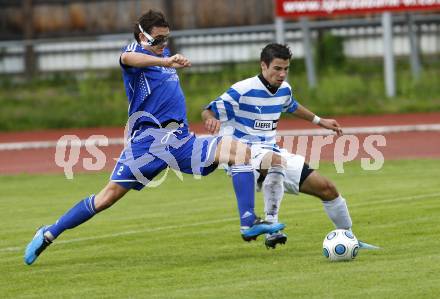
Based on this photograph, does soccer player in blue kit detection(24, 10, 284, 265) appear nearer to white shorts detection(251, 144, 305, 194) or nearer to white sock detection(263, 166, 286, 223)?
white shorts detection(251, 144, 305, 194)

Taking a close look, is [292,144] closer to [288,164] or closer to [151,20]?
[288,164]

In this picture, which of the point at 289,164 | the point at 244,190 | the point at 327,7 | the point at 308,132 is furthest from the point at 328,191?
the point at 327,7

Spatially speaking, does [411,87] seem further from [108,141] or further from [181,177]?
[181,177]

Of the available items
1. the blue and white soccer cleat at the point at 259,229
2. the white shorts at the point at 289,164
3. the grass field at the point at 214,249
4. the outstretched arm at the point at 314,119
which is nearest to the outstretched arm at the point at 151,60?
the white shorts at the point at 289,164

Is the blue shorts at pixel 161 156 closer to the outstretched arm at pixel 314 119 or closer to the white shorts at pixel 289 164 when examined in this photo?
the white shorts at pixel 289 164

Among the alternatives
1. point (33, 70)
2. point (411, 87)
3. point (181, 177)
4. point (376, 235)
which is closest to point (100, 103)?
point (33, 70)

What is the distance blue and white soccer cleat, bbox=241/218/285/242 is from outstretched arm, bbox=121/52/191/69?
62.6 inches

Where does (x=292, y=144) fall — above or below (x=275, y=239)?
below

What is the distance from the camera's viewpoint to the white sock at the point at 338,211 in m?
11.1

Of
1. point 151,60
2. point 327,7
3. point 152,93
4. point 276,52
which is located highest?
point 151,60

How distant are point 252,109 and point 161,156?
105 cm

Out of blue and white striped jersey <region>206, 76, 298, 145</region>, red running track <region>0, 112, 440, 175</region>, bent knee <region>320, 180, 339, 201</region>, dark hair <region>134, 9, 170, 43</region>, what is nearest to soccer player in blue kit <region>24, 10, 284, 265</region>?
dark hair <region>134, 9, 170, 43</region>

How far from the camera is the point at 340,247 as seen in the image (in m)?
10.3

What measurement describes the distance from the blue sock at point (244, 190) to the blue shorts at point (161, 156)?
22 centimetres
